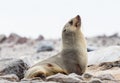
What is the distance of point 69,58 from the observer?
10602 millimetres

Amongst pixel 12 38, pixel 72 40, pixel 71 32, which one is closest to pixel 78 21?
pixel 71 32

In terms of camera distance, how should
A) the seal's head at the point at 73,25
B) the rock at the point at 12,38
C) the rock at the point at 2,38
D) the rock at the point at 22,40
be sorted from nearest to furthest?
the seal's head at the point at 73,25 < the rock at the point at 22,40 < the rock at the point at 12,38 < the rock at the point at 2,38

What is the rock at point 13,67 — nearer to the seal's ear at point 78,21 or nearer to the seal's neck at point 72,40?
the seal's neck at point 72,40

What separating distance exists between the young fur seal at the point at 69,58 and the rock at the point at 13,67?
0.77m

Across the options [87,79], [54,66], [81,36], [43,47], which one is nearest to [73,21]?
[81,36]

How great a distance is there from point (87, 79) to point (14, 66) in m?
2.33

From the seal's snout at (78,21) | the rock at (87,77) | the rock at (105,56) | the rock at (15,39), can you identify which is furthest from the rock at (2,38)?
the rock at (87,77)

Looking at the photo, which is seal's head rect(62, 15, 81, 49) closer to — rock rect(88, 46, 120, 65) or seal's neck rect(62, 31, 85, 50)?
seal's neck rect(62, 31, 85, 50)

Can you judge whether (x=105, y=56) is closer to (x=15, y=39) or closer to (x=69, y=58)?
(x=69, y=58)

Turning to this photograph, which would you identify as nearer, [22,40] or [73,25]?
[73,25]

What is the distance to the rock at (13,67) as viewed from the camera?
11031 mm

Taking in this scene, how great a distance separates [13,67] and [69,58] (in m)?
1.19

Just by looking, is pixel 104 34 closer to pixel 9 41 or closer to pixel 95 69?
pixel 9 41

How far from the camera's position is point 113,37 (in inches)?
1249
